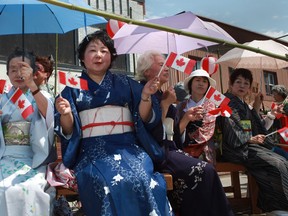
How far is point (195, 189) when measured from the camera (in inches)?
111

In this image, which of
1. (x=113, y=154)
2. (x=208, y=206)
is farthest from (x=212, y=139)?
(x=113, y=154)

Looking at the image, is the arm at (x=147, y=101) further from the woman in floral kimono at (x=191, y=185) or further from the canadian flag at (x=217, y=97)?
the canadian flag at (x=217, y=97)

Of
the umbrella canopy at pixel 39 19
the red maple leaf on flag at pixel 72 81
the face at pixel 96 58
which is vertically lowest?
the red maple leaf on flag at pixel 72 81

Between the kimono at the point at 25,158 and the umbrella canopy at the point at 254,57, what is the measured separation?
8.90ft

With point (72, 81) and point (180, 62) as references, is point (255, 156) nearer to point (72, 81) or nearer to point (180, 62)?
point (180, 62)

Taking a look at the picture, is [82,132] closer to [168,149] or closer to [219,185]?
[168,149]

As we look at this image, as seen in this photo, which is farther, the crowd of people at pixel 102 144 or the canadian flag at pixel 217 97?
the canadian flag at pixel 217 97

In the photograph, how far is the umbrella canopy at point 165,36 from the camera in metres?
3.56

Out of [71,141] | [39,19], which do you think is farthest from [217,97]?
[39,19]

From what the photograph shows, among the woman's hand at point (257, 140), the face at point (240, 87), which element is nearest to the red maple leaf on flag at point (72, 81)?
the woman's hand at point (257, 140)

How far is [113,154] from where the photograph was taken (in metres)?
2.50

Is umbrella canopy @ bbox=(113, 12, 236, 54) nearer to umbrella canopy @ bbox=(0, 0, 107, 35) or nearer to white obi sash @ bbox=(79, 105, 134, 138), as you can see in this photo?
umbrella canopy @ bbox=(0, 0, 107, 35)

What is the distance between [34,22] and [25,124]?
1.13 meters

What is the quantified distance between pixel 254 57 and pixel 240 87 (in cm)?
103
